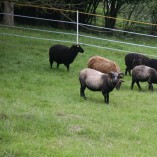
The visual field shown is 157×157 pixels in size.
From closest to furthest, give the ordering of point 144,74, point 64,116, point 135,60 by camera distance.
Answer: point 64,116 → point 144,74 → point 135,60

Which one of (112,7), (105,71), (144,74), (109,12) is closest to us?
(144,74)

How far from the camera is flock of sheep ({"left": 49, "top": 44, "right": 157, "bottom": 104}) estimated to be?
43.1ft

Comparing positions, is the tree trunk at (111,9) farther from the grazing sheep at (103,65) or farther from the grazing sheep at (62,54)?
the grazing sheep at (103,65)

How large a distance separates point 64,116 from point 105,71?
511 cm

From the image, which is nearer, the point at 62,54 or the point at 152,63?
the point at 152,63

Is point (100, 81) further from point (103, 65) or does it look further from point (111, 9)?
point (111, 9)

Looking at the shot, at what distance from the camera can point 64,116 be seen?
36.0ft

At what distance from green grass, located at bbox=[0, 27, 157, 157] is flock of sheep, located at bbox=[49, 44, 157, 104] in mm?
415

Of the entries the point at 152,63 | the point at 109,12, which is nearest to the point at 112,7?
the point at 109,12

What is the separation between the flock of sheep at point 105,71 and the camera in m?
13.1

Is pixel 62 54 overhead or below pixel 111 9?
overhead

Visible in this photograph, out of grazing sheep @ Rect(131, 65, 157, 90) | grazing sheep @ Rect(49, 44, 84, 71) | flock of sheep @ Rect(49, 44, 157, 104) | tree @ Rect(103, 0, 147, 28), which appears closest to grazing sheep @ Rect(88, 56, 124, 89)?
flock of sheep @ Rect(49, 44, 157, 104)

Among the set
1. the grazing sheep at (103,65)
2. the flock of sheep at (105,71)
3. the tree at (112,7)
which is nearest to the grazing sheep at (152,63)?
the flock of sheep at (105,71)

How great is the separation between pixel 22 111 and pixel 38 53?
9.32 m
